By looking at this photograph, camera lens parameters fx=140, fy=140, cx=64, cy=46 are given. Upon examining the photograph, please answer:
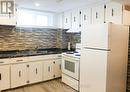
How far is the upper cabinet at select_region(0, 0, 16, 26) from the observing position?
326 centimetres

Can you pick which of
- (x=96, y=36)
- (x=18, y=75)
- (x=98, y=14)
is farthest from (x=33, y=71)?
(x=98, y=14)

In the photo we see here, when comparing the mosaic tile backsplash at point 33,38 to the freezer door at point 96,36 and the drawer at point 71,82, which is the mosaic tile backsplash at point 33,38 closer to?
the drawer at point 71,82

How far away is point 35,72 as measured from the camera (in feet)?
12.1

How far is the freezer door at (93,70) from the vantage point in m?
2.49

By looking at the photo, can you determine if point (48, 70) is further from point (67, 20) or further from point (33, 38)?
point (67, 20)

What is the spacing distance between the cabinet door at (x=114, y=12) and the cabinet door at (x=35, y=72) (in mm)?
2090

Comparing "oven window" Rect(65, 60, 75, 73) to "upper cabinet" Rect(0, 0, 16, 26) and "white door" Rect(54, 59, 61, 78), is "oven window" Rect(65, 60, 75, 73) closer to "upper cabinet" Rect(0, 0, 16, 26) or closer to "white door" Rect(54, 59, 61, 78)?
"white door" Rect(54, 59, 61, 78)

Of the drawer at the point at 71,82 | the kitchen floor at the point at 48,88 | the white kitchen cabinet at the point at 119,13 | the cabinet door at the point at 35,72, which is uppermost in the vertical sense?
the white kitchen cabinet at the point at 119,13

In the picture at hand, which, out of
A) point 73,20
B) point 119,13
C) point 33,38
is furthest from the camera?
point 33,38

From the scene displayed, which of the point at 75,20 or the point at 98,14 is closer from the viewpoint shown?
the point at 98,14

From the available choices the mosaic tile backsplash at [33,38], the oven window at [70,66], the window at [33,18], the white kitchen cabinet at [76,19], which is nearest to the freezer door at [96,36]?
the oven window at [70,66]

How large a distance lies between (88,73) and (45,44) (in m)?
2.09

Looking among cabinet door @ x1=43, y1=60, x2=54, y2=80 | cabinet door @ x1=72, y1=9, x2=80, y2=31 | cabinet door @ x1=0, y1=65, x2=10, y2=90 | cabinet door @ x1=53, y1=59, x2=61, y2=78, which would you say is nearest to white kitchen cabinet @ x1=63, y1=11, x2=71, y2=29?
cabinet door @ x1=72, y1=9, x2=80, y2=31

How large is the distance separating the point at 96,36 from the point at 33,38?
225 centimetres
